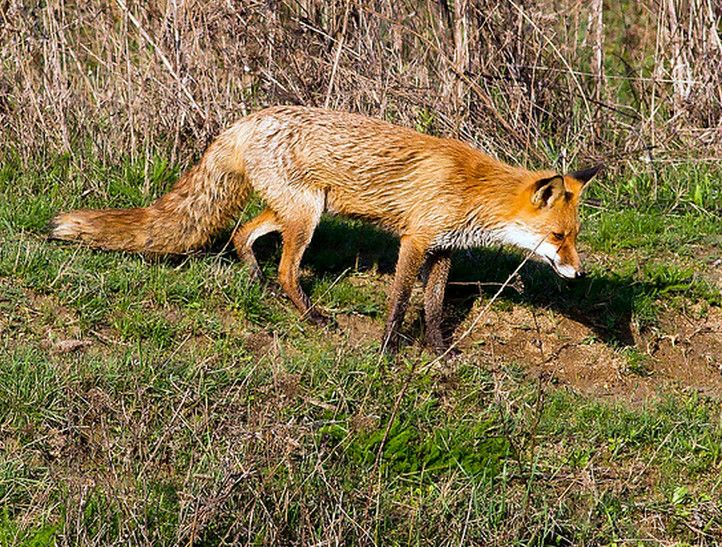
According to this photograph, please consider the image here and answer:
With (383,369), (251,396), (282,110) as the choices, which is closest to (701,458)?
(383,369)

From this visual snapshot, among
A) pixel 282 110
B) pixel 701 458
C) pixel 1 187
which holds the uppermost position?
pixel 282 110

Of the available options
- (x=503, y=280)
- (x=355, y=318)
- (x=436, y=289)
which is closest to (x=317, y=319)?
(x=355, y=318)

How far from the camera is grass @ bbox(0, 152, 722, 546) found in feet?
16.9

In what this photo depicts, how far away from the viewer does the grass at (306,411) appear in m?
5.16

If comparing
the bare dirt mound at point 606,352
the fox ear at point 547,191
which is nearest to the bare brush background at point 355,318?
the bare dirt mound at point 606,352

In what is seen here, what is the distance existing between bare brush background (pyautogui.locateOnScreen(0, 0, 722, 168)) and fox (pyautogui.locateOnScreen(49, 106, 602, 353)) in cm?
126

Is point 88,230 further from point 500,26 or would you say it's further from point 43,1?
point 500,26

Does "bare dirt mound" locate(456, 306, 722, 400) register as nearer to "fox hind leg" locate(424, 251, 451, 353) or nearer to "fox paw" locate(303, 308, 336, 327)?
"fox hind leg" locate(424, 251, 451, 353)

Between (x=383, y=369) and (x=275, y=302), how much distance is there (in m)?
1.24

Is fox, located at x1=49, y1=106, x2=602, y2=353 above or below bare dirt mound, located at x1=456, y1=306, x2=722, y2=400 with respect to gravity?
above

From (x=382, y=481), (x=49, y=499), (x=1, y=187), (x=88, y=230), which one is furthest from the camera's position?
(x=1, y=187)

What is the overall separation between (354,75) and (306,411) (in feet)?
12.1

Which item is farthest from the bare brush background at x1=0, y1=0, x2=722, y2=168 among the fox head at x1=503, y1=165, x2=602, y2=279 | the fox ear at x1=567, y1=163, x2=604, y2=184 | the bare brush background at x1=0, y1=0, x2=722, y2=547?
the fox head at x1=503, y1=165, x2=602, y2=279

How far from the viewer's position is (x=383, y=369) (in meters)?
6.51
